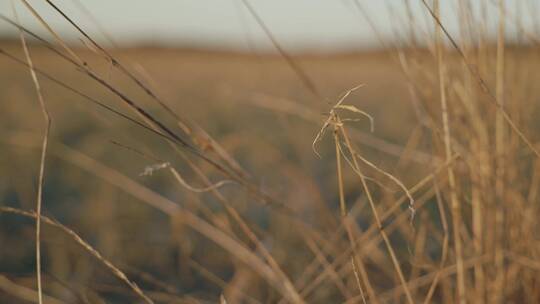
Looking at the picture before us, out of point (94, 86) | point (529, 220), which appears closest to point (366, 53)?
point (94, 86)

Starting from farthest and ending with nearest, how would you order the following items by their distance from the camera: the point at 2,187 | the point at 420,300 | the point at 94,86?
the point at 94,86 < the point at 2,187 < the point at 420,300

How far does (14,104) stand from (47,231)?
13.0 ft

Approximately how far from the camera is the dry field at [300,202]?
62cm

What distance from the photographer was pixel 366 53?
1168 inches

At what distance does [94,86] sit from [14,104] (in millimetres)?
3320

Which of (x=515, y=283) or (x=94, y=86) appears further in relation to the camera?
(x=94, y=86)

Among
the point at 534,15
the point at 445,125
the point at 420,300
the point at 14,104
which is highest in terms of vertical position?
the point at 14,104

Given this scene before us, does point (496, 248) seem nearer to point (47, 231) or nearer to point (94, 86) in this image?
point (47, 231)

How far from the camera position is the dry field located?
62 centimetres

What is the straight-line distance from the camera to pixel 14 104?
536 cm

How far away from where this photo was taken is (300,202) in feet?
4.96

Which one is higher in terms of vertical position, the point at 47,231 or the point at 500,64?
the point at 500,64

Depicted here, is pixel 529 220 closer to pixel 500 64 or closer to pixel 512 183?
pixel 512 183

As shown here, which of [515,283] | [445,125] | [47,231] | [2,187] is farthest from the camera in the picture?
[2,187]
